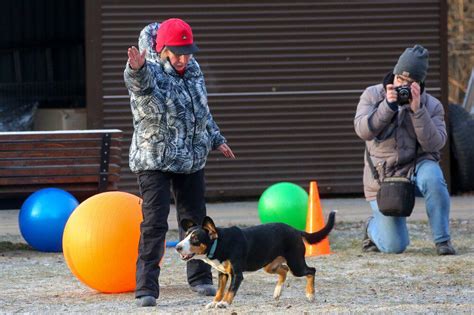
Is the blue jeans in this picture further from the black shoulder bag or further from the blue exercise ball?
the blue exercise ball

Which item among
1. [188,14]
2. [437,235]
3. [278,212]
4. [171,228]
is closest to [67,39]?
[188,14]

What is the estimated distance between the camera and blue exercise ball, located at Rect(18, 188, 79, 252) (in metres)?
10.5

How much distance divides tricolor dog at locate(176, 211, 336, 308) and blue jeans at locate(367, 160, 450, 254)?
2303 millimetres

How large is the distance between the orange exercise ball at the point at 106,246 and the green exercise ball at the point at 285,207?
3010 mm

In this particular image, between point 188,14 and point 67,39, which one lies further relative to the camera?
point 67,39

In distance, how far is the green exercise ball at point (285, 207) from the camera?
433 inches

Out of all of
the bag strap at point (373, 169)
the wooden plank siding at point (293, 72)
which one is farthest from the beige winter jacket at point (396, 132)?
the wooden plank siding at point (293, 72)

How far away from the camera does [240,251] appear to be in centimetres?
724

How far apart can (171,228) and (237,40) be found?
3.45 meters

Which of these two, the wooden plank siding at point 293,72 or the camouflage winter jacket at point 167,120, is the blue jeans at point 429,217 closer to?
the camouflage winter jacket at point 167,120

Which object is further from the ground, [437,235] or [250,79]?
[250,79]

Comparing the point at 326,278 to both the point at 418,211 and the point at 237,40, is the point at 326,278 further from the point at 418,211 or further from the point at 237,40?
the point at 237,40

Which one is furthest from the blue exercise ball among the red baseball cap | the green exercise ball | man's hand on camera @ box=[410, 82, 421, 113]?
the red baseball cap

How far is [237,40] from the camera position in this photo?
48.8ft
